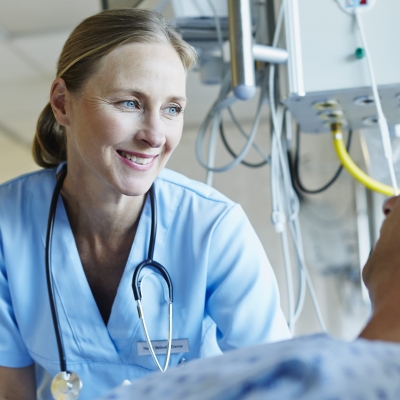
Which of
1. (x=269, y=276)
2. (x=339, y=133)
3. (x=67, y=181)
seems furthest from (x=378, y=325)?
(x=339, y=133)

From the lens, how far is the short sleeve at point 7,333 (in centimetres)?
120

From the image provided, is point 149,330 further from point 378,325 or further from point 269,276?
point 378,325

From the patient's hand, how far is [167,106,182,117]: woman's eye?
23.8 inches

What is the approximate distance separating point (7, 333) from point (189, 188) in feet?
1.57

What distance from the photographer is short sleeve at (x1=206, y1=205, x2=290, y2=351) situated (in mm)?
1111

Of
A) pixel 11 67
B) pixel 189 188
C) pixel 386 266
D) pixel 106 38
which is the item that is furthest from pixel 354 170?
pixel 11 67

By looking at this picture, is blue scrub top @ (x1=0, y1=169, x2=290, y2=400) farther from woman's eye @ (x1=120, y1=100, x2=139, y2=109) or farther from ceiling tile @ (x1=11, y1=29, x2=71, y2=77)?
ceiling tile @ (x1=11, y1=29, x2=71, y2=77)

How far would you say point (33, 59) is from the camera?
2.71 metres

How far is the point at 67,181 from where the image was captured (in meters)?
1.25

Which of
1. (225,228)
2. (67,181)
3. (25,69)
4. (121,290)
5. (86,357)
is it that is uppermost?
(25,69)

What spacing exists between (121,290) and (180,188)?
0.25 m

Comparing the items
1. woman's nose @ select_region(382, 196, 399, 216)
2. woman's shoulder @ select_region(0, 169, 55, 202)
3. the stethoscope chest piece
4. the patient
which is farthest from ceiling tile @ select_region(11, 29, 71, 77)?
the patient

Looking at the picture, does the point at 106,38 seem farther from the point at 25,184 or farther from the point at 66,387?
the point at 66,387

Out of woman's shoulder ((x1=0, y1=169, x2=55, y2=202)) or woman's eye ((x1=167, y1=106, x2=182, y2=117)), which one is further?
woman's shoulder ((x1=0, y1=169, x2=55, y2=202))
